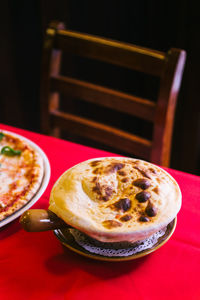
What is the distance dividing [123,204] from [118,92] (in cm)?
73

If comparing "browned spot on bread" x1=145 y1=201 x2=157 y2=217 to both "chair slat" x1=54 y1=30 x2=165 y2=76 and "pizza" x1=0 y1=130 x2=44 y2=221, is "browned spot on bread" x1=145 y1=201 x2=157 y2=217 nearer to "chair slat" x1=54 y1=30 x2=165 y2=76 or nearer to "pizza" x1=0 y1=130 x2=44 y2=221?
"pizza" x1=0 y1=130 x2=44 y2=221

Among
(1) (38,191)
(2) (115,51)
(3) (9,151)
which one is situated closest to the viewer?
(1) (38,191)

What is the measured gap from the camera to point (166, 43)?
6.22ft

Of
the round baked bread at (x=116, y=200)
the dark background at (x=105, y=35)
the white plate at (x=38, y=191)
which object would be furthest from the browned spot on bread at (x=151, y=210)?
the dark background at (x=105, y=35)

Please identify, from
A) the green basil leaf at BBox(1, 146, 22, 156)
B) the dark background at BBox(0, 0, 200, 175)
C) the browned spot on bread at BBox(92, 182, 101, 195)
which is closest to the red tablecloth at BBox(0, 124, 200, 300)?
the browned spot on bread at BBox(92, 182, 101, 195)

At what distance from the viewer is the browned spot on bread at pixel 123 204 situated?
0.65 m

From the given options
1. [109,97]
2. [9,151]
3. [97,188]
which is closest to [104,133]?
[109,97]

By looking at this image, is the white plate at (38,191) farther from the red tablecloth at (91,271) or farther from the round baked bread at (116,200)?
the round baked bread at (116,200)

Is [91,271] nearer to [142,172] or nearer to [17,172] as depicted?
[142,172]

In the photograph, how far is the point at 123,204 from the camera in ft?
2.13

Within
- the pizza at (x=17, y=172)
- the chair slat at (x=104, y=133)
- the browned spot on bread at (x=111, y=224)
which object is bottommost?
the chair slat at (x=104, y=133)

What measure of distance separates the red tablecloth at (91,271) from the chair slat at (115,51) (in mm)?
581

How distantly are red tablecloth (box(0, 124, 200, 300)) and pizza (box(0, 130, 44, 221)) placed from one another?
5 centimetres

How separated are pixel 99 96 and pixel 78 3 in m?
0.97
